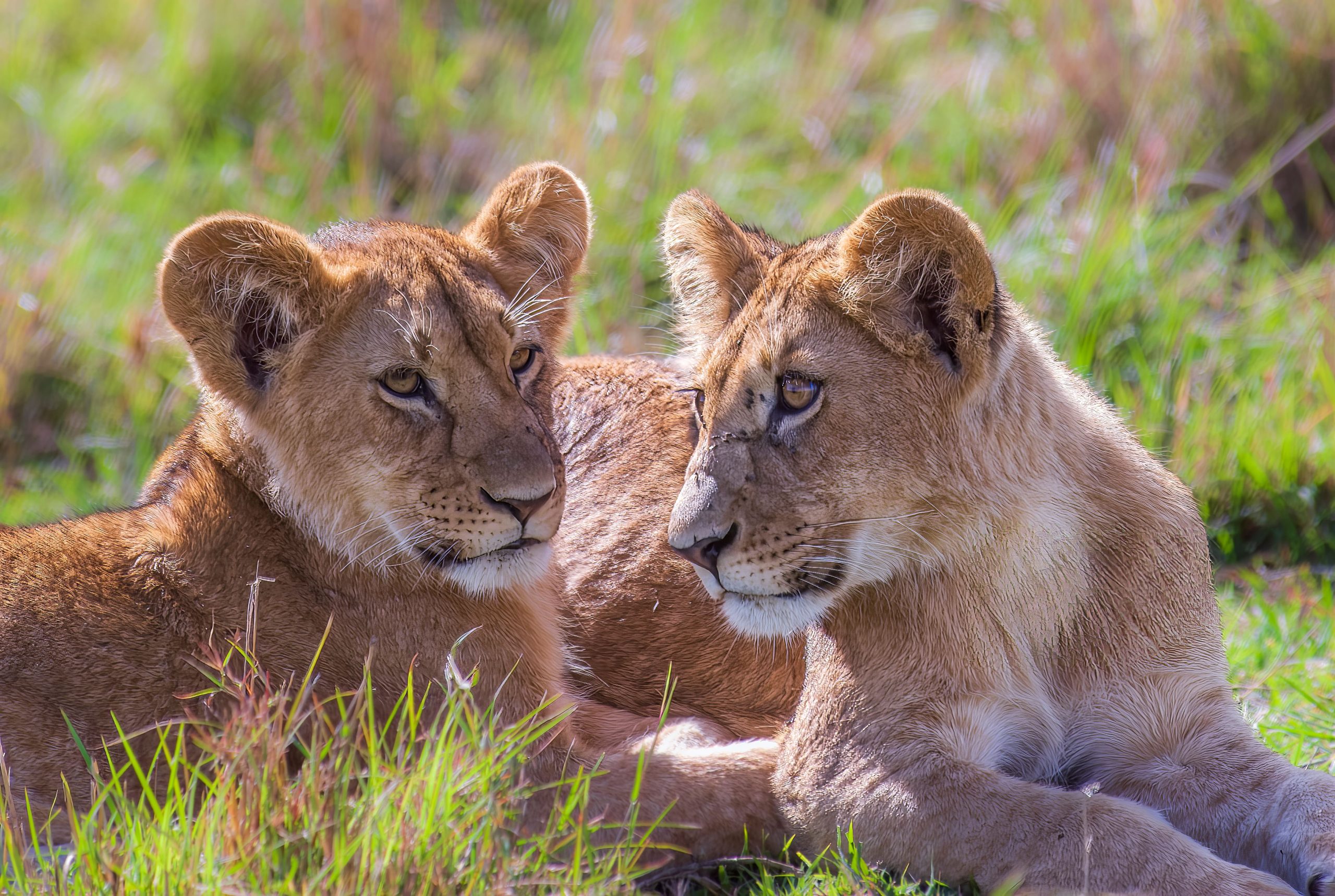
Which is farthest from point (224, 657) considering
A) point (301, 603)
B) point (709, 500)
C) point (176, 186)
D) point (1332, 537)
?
point (176, 186)

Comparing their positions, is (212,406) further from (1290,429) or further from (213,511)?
(1290,429)

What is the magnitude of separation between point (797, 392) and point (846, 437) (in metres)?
0.17

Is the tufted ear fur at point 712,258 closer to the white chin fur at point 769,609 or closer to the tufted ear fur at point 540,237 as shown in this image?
the tufted ear fur at point 540,237

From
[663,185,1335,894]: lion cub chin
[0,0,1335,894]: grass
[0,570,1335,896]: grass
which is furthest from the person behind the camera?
[0,0,1335,894]: grass

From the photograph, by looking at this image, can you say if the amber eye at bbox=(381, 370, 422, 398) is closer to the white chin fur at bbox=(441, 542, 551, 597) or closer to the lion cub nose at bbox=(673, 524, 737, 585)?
the white chin fur at bbox=(441, 542, 551, 597)

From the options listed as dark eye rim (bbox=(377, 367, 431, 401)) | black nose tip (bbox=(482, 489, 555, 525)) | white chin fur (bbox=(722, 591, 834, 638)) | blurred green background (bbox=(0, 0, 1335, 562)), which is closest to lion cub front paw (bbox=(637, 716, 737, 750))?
white chin fur (bbox=(722, 591, 834, 638))

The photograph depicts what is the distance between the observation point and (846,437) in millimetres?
3576

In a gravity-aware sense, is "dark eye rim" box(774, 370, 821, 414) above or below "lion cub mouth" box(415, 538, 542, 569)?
above

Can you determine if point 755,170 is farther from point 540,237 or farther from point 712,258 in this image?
point 712,258

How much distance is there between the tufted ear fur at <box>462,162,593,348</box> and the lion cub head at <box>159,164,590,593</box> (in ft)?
1.20

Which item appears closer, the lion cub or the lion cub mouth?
the lion cub

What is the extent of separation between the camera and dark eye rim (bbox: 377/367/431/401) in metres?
3.81

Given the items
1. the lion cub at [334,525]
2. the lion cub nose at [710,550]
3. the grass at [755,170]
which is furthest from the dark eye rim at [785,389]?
the grass at [755,170]

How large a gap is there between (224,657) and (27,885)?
0.82 meters
